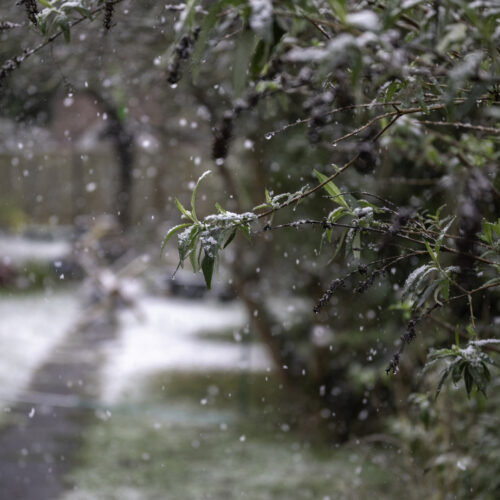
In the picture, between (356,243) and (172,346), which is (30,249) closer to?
(172,346)

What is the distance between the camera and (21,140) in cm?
453

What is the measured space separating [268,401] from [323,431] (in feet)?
1.67

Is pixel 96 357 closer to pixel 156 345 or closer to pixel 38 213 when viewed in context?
pixel 156 345

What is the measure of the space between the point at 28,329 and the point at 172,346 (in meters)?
1.35

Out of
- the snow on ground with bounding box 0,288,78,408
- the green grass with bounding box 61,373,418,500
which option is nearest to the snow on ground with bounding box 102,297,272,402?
the green grass with bounding box 61,373,418,500

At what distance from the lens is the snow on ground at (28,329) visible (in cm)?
454

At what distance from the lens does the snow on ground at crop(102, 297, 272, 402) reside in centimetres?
443

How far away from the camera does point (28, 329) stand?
560 centimetres

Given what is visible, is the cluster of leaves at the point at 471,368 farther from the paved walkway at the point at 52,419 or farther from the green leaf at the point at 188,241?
the paved walkway at the point at 52,419

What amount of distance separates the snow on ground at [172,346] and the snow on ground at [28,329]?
1.81ft

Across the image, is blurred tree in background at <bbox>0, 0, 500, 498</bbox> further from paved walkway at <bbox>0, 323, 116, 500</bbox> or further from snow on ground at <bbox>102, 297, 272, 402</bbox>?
paved walkway at <bbox>0, 323, 116, 500</bbox>

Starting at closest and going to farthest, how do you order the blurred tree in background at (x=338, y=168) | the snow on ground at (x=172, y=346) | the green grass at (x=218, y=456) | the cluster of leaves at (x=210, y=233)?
the blurred tree in background at (x=338, y=168) < the cluster of leaves at (x=210, y=233) < the green grass at (x=218, y=456) < the snow on ground at (x=172, y=346)

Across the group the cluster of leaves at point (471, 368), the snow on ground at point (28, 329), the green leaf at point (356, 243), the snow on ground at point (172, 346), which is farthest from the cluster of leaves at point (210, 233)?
the snow on ground at point (28, 329)

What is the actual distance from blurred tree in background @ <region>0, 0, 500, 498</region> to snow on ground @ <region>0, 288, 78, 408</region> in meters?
1.22
